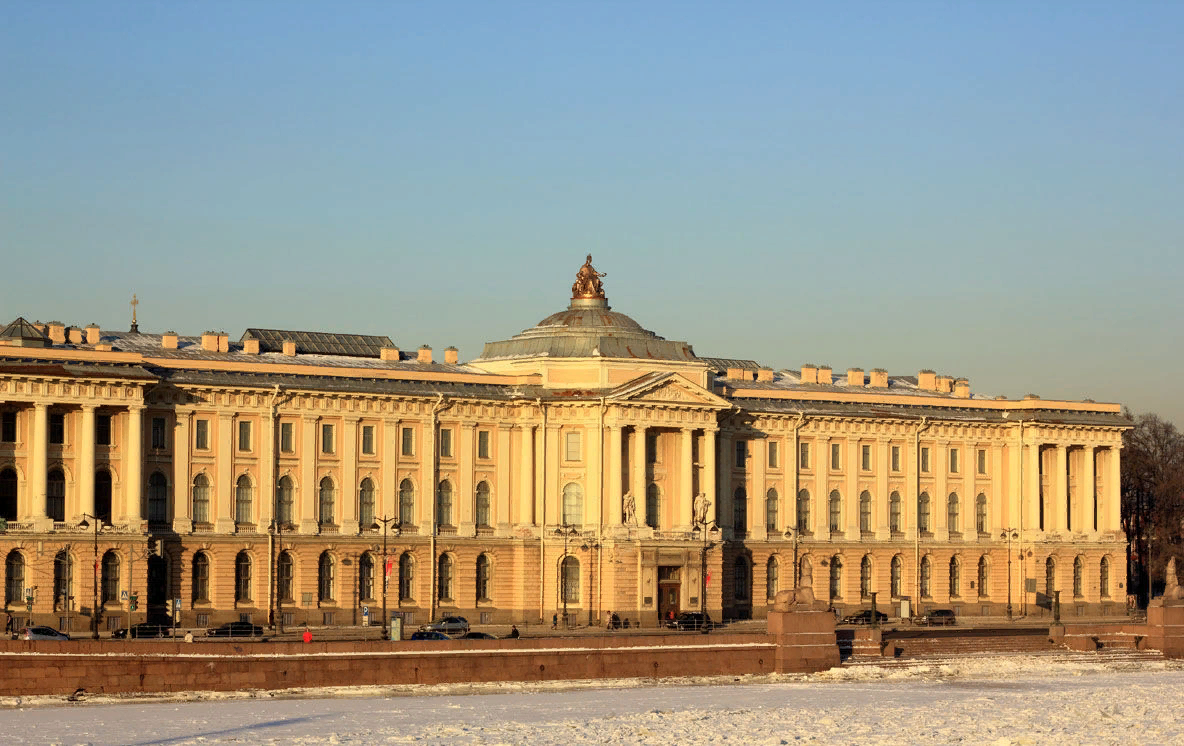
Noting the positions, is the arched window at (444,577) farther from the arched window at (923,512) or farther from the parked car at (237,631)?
the arched window at (923,512)

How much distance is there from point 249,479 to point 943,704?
33113 millimetres

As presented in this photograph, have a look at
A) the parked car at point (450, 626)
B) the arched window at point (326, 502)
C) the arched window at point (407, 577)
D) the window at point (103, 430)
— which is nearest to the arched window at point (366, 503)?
the arched window at point (326, 502)

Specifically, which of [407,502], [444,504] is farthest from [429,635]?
[444,504]

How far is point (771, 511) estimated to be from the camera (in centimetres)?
10894

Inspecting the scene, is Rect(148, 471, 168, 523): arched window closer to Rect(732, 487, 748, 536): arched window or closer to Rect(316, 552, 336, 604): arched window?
Rect(316, 552, 336, 604): arched window

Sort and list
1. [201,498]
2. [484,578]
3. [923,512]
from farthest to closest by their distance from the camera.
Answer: [923,512]
[484,578]
[201,498]

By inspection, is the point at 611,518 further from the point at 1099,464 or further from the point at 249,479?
the point at 1099,464

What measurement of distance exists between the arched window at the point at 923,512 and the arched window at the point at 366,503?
86.5ft

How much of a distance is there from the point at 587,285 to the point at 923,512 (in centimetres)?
1841

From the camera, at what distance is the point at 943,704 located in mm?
71562

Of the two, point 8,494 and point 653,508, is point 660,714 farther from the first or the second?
point 653,508

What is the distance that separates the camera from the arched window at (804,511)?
110 meters

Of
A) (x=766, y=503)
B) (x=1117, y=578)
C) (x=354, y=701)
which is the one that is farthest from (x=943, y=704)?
(x=1117, y=578)

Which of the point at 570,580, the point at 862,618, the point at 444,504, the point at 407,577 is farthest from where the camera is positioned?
the point at 570,580
